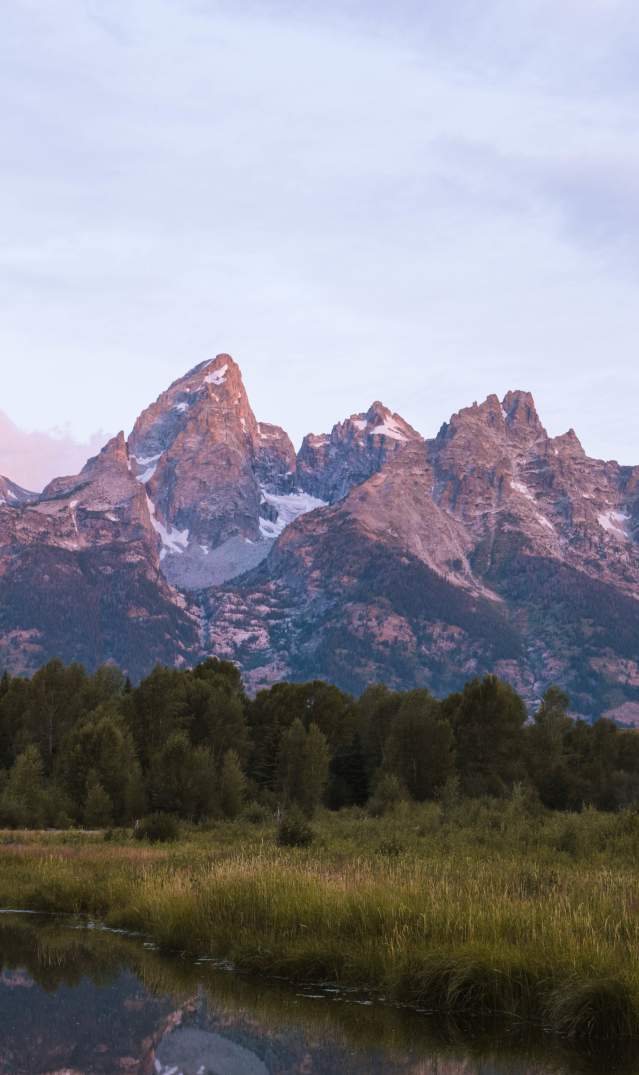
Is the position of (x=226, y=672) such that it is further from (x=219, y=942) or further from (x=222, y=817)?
(x=219, y=942)

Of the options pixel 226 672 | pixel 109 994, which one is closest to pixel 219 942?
pixel 109 994

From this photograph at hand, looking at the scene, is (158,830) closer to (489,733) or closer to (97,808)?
(97,808)

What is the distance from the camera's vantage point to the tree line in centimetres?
7925

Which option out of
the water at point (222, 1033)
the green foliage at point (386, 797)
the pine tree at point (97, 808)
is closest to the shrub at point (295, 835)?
the pine tree at point (97, 808)

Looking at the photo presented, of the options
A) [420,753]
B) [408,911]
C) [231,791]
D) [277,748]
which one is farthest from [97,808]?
[408,911]

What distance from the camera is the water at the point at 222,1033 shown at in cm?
2136

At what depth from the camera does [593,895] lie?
31.1 metres

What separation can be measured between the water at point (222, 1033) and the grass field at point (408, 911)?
915mm

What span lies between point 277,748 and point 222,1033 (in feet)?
283

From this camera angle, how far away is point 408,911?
1113 inches

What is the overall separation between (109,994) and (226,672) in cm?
9980

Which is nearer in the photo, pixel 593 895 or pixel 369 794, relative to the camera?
pixel 593 895

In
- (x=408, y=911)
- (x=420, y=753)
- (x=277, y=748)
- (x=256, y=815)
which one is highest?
(x=420, y=753)

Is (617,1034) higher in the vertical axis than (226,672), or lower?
lower
